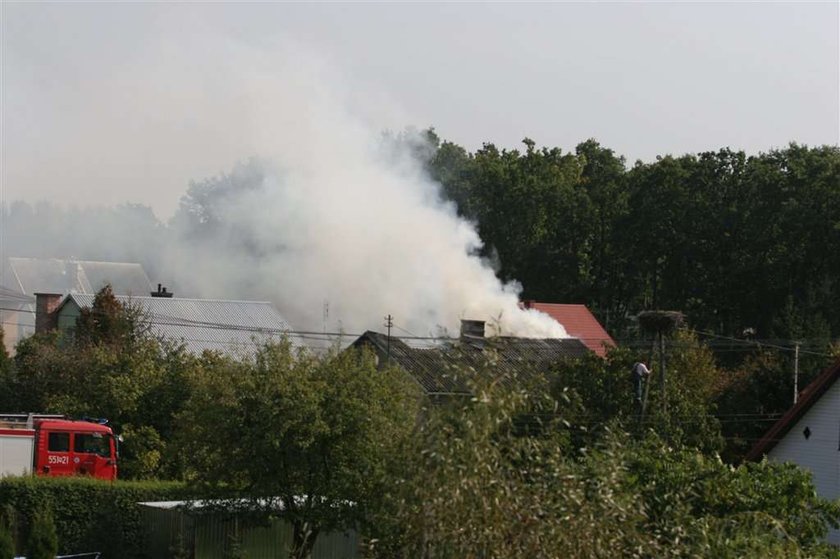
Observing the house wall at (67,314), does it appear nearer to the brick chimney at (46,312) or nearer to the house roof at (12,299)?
the brick chimney at (46,312)

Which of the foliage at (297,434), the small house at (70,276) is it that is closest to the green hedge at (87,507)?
the foliage at (297,434)

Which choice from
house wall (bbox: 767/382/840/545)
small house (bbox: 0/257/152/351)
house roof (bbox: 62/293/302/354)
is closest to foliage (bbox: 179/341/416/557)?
house wall (bbox: 767/382/840/545)

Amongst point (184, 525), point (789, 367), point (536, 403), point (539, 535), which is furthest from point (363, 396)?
point (789, 367)

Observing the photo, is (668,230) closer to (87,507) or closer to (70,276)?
(70,276)

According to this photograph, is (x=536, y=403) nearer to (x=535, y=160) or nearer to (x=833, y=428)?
(x=833, y=428)

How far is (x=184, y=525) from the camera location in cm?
3041

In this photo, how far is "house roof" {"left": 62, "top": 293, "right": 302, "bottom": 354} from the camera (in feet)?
227

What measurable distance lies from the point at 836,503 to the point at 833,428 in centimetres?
1349

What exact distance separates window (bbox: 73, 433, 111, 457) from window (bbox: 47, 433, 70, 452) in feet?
0.78

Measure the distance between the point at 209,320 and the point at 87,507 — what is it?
37.8 meters

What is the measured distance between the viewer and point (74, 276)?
324ft

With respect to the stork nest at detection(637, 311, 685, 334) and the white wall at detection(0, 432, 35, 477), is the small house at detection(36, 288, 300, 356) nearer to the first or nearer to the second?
the stork nest at detection(637, 311, 685, 334)

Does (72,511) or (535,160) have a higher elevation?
(535,160)

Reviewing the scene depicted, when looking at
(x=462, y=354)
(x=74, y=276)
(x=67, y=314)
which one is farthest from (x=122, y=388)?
(x=74, y=276)
